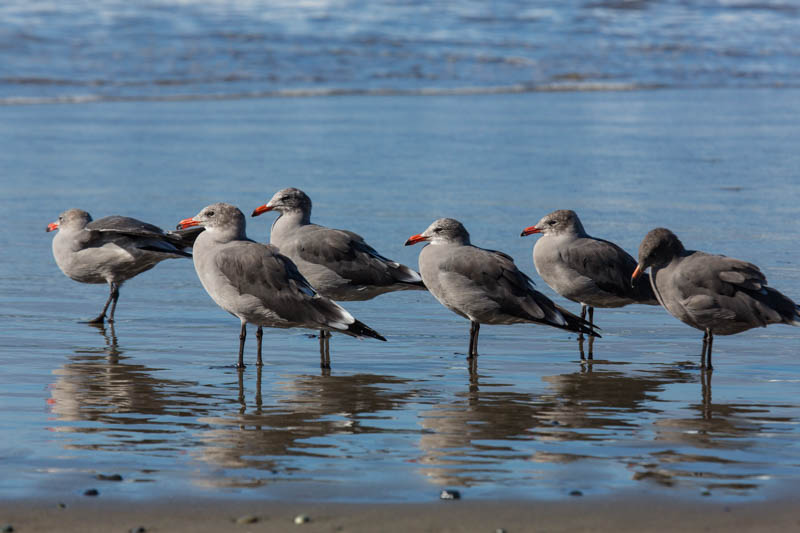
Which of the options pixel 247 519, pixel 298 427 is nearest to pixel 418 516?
pixel 247 519

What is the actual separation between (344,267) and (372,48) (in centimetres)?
2083

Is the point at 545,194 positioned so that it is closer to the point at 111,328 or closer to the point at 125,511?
the point at 111,328

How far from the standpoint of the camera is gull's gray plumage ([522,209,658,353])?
319 inches

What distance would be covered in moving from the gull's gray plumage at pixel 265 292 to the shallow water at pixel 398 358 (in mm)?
307

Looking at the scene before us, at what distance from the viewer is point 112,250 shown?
29.9 ft

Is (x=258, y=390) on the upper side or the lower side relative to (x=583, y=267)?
lower

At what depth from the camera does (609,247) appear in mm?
8312

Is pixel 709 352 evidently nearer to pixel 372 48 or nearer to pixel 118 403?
pixel 118 403

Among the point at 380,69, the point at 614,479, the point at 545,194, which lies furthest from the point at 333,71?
the point at 614,479

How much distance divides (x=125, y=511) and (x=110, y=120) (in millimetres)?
15375

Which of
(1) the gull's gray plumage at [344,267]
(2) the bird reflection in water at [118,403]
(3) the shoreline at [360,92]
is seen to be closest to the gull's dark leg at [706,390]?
(1) the gull's gray plumage at [344,267]

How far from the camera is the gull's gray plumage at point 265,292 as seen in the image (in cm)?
713

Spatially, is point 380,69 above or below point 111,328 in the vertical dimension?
above

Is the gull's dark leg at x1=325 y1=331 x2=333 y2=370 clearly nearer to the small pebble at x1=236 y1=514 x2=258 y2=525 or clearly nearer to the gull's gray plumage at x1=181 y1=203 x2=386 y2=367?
the gull's gray plumage at x1=181 y1=203 x2=386 y2=367
